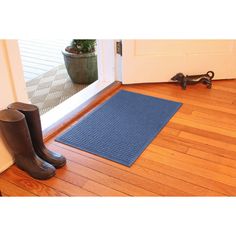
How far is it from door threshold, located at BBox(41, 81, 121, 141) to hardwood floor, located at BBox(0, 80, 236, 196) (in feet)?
0.41

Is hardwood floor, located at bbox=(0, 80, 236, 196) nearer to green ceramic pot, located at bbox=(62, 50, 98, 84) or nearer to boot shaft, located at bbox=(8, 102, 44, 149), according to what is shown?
boot shaft, located at bbox=(8, 102, 44, 149)

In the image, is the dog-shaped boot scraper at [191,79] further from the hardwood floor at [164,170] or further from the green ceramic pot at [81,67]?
the green ceramic pot at [81,67]

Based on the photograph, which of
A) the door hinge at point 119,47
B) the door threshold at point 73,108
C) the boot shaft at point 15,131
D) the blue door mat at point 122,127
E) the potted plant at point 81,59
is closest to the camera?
the boot shaft at point 15,131

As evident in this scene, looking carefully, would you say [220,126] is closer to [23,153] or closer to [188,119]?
[188,119]

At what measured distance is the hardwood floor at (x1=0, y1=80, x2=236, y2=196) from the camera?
1365 millimetres

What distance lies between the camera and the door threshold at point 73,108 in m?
1.82

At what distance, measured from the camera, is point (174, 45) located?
2.28 m

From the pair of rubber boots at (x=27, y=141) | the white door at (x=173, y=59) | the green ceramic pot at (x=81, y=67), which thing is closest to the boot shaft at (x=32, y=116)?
the pair of rubber boots at (x=27, y=141)

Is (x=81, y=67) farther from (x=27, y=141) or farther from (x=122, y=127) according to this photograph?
(x=27, y=141)

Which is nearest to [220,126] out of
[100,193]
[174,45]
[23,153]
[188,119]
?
[188,119]

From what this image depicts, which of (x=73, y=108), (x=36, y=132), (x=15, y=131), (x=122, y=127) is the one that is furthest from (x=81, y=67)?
(x=15, y=131)

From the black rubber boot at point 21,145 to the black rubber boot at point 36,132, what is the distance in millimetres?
41

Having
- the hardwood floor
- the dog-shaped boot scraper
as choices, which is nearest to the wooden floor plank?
the hardwood floor
